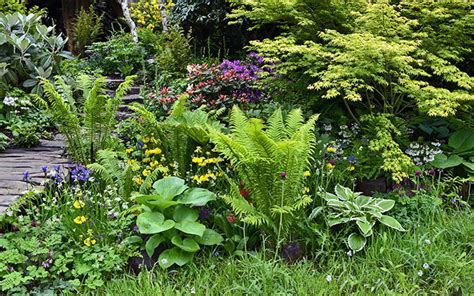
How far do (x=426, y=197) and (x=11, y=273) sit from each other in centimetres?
277

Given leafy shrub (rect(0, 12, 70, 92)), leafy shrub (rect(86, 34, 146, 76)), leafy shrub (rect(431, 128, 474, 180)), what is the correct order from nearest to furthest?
1. leafy shrub (rect(431, 128, 474, 180))
2. leafy shrub (rect(0, 12, 70, 92))
3. leafy shrub (rect(86, 34, 146, 76))

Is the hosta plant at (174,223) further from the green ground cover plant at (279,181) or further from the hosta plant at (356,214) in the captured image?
the hosta plant at (356,214)

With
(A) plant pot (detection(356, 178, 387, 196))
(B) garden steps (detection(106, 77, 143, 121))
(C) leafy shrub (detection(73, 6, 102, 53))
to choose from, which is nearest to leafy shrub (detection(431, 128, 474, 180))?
(A) plant pot (detection(356, 178, 387, 196))

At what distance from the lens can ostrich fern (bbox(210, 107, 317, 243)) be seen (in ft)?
9.19

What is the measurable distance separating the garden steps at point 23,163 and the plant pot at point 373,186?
262cm

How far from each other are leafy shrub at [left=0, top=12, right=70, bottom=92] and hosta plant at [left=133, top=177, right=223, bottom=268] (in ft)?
10.0

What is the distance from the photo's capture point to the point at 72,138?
4.07 meters

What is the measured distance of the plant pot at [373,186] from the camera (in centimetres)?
378

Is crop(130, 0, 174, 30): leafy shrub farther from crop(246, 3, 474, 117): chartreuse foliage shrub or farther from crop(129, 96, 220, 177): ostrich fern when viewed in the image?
crop(246, 3, 474, 117): chartreuse foliage shrub

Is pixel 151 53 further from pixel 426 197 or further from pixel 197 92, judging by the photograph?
pixel 426 197

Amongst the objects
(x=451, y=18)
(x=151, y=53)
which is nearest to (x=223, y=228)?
(x=451, y=18)

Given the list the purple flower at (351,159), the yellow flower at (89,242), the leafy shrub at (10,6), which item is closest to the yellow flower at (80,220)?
the yellow flower at (89,242)

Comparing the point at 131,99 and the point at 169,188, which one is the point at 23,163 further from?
the point at 131,99

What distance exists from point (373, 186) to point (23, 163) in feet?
10.0
